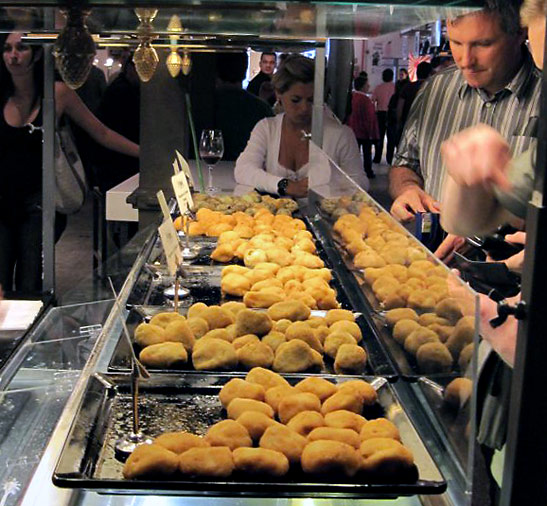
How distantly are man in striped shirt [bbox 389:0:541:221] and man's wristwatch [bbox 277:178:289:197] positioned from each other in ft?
2.38

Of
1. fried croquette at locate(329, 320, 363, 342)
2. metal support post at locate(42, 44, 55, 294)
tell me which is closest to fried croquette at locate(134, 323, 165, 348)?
fried croquette at locate(329, 320, 363, 342)

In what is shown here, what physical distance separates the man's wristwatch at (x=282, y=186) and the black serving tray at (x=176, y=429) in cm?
209

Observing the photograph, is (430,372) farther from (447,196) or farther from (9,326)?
(9,326)

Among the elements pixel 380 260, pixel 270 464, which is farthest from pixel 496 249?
pixel 270 464

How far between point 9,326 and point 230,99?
12.4 ft

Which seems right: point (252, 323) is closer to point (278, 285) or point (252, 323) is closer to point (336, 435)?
point (278, 285)

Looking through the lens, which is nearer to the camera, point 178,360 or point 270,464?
point 270,464

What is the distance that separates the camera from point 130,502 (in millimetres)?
1087

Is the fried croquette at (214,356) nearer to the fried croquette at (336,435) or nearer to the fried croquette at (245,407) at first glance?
the fried croquette at (245,407)

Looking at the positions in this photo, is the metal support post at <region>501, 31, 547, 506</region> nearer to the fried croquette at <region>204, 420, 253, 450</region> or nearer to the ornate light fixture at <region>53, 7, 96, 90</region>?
the fried croquette at <region>204, 420, 253, 450</region>

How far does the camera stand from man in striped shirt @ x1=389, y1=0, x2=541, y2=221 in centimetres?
223

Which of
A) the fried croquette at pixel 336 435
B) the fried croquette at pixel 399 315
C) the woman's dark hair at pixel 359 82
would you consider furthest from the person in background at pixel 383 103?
the fried croquette at pixel 336 435

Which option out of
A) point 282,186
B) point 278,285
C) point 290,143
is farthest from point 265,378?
point 290,143

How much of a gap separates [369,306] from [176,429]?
2.39 ft
